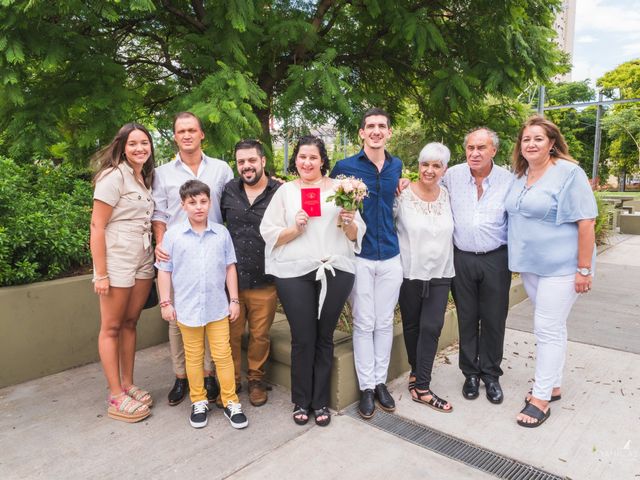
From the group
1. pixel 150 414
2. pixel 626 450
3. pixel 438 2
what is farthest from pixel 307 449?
pixel 438 2

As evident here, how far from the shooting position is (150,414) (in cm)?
344

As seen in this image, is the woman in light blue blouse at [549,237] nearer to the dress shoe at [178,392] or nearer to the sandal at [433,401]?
the sandal at [433,401]

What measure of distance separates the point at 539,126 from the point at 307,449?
2.61 meters

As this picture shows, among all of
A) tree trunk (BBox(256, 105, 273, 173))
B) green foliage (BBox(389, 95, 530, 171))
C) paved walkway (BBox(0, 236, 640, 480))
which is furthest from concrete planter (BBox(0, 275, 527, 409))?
green foliage (BBox(389, 95, 530, 171))

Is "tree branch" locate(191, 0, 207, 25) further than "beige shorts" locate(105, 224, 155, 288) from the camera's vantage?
Yes

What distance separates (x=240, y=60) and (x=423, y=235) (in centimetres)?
238

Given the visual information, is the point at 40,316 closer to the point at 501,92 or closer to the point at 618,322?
the point at 501,92

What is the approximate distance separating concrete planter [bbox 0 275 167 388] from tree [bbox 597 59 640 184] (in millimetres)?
42123

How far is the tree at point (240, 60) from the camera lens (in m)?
4.07

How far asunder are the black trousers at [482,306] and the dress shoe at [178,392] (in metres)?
2.16

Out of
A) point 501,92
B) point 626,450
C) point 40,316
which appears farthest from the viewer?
point 501,92

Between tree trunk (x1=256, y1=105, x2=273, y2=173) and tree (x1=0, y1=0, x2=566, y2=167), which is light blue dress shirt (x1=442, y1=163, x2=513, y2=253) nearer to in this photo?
tree (x1=0, y1=0, x2=566, y2=167)

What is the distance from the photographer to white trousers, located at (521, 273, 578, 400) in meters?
3.31

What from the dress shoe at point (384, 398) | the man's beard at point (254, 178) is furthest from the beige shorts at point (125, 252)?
the dress shoe at point (384, 398)
